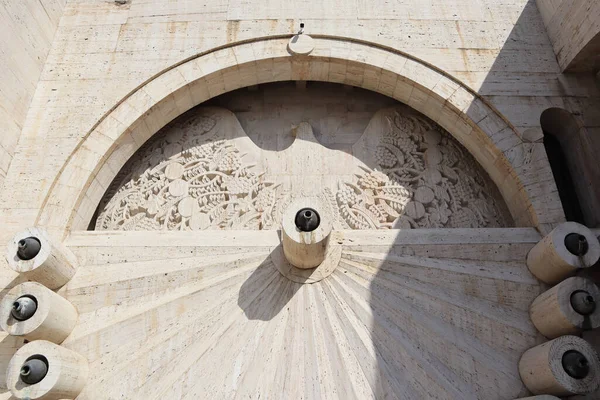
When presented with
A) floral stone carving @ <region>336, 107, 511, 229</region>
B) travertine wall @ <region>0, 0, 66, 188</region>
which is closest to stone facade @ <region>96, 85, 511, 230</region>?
floral stone carving @ <region>336, 107, 511, 229</region>

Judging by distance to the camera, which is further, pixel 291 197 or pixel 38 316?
pixel 291 197

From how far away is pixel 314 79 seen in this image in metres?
5.40

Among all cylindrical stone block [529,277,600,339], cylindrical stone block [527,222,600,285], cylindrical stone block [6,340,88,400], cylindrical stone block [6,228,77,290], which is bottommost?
cylindrical stone block [6,340,88,400]

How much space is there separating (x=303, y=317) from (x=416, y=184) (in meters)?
1.84

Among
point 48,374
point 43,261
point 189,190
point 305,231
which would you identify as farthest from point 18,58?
point 305,231

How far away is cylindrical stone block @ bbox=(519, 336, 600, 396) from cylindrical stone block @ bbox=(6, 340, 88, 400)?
11.3 feet

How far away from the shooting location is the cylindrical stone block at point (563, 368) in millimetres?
3611

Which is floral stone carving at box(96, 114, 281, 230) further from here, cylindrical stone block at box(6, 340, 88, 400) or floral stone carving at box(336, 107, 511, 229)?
cylindrical stone block at box(6, 340, 88, 400)

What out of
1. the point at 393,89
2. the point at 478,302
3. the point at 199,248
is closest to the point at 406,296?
the point at 478,302

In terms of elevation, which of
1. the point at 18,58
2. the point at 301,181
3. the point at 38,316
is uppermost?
the point at 18,58

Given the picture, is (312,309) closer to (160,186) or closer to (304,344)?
(304,344)

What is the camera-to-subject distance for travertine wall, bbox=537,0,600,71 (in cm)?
472

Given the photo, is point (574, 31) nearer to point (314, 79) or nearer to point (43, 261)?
point (314, 79)

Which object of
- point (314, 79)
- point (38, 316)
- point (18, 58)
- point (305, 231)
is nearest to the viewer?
point (38, 316)
